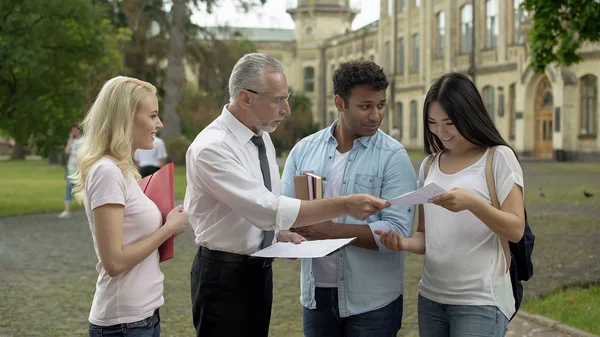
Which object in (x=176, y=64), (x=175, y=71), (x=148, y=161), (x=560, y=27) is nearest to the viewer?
(x=560, y=27)

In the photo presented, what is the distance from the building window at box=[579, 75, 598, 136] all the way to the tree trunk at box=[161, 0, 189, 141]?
20266 mm

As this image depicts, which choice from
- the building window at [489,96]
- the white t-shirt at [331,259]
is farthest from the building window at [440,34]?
the white t-shirt at [331,259]

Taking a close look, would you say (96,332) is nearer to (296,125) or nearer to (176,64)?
(176,64)

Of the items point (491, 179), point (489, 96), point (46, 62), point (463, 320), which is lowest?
point (463, 320)

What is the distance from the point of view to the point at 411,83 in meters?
67.6

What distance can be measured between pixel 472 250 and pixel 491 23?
173 ft

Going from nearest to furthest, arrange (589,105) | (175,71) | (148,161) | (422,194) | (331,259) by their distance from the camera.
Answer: (422,194) < (331,259) < (148,161) < (175,71) < (589,105)

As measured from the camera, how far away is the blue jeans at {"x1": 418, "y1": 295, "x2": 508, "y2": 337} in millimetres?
3941

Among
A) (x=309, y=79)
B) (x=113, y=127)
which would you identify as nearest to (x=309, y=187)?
(x=113, y=127)

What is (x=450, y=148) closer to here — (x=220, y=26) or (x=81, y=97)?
(x=81, y=97)

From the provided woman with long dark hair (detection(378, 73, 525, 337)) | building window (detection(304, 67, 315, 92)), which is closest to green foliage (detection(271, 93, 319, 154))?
building window (detection(304, 67, 315, 92))

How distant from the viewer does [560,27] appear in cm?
1617

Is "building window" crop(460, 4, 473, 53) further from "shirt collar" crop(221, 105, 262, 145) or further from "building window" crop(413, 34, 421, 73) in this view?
"shirt collar" crop(221, 105, 262, 145)

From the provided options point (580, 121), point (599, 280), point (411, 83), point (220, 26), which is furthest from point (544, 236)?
point (411, 83)
